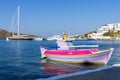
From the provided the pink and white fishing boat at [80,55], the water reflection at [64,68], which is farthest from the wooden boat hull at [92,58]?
the water reflection at [64,68]

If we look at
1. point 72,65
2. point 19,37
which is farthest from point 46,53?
point 19,37

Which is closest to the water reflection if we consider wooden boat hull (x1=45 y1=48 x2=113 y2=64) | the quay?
wooden boat hull (x1=45 y1=48 x2=113 y2=64)

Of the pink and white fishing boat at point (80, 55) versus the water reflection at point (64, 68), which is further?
the pink and white fishing boat at point (80, 55)

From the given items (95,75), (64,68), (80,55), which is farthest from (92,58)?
(95,75)

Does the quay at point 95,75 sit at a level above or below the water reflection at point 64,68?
above

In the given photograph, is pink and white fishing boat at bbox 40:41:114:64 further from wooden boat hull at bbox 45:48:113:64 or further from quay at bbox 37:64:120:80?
quay at bbox 37:64:120:80

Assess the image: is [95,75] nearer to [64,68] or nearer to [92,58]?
[64,68]

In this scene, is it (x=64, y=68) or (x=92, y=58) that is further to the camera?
(x=92, y=58)

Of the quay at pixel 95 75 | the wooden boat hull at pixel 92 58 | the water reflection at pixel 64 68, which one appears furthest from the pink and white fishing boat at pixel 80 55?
the quay at pixel 95 75

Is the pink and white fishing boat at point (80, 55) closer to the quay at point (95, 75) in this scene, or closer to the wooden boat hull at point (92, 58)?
the wooden boat hull at point (92, 58)

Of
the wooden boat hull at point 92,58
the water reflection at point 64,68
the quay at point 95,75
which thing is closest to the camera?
the quay at point 95,75

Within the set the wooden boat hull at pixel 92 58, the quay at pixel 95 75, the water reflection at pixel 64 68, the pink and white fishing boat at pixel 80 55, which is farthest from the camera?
the pink and white fishing boat at pixel 80 55

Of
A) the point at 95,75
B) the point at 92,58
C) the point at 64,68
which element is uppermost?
the point at 95,75

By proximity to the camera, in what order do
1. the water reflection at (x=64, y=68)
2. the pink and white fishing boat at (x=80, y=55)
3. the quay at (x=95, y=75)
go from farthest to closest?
1. the pink and white fishing boat at (x=80, y=55)
2. the water reflection at (x=64, y=68)
3. the quay at (x=95, y=75)
